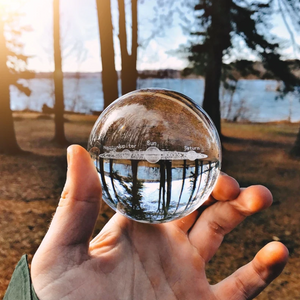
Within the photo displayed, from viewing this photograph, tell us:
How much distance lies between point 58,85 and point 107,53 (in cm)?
108

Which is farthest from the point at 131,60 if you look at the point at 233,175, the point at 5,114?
the point at 233,175

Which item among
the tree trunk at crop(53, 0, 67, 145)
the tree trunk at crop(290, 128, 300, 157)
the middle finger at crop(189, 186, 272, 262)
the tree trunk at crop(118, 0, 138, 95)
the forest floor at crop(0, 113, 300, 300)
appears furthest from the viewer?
the tree trunk at crop(290, 128, 300, 157)

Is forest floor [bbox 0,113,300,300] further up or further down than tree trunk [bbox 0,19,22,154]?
further down

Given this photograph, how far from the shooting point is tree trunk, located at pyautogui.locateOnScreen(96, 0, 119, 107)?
15.5 feet

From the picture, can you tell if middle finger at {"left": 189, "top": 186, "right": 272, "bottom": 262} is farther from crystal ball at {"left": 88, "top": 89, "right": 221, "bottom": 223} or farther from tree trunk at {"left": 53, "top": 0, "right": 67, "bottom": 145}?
tree trunk at {"left": 53, "top": 0, "right": 67, "bottom": 145}

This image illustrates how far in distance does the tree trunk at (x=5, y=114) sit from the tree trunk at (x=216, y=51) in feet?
11.2

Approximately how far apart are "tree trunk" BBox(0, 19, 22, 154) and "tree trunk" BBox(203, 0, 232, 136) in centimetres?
341

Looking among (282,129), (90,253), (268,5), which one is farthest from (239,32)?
(90,253)

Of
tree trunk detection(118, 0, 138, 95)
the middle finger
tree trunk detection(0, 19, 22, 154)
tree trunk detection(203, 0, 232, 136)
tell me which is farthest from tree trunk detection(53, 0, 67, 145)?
the middle finger

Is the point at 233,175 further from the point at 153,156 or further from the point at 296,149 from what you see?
the point at 153,156

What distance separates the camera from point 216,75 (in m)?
5.09

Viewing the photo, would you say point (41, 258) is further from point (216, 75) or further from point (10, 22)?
point (10, 22)

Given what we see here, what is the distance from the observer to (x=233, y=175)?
519 centimetres

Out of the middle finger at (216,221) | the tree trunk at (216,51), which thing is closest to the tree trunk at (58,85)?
the tree trunk at (216,51)
